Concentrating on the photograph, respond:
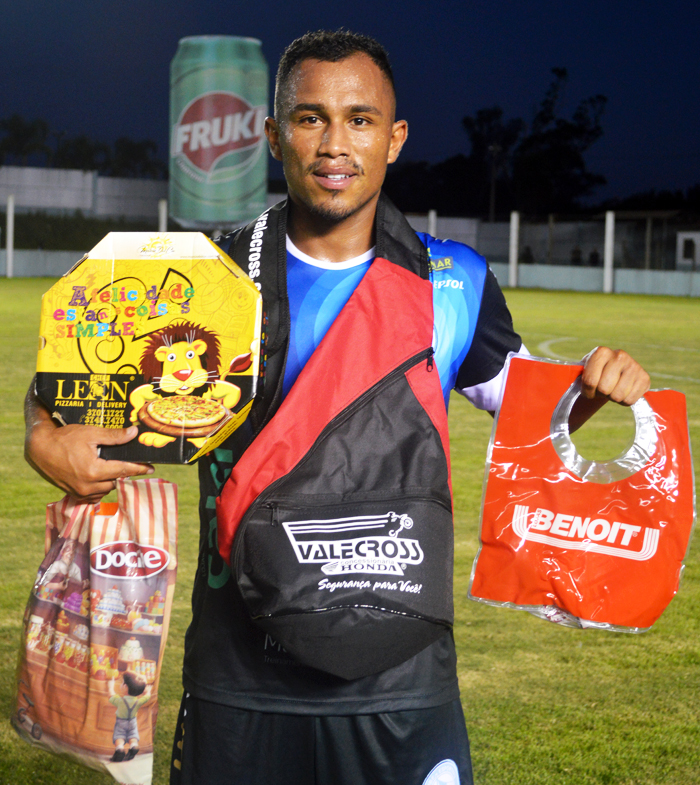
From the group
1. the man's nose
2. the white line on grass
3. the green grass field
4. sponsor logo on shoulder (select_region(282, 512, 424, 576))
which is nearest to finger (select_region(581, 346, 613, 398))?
sponsor logo on shoulder (select_region(282, 512, 424, 576))

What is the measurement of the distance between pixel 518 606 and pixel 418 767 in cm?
32

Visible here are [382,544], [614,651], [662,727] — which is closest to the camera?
[382,544]

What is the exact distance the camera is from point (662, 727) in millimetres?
2662

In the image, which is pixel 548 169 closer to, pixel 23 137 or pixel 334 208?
pixel 23 137

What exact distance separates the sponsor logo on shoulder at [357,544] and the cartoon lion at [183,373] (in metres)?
0.19

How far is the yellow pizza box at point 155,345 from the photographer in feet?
4.17

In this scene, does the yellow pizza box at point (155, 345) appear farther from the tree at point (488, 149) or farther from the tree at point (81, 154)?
the tree at point (488, 149)

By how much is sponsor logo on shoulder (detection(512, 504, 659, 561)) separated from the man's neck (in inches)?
19.3

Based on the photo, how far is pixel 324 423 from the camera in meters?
1.33

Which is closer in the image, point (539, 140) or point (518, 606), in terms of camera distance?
point (518, 606)

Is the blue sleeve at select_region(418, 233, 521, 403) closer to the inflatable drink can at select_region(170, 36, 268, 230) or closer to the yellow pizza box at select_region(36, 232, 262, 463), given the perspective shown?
the yellow pizza box at select_region(36, 232, 262, 463)

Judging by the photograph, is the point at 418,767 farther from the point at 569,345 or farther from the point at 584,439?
the point at 569,345

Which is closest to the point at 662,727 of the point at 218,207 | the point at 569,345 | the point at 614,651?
the point at 614,651

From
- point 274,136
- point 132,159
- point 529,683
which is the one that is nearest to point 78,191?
point 132,159
